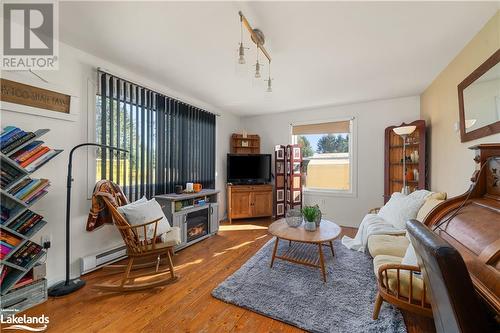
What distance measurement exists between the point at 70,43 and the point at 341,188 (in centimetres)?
458

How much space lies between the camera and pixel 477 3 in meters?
1.52

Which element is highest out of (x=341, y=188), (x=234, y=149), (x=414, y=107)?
(x=414, y=107)

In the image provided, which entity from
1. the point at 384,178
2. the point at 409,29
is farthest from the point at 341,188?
the point at 409,29

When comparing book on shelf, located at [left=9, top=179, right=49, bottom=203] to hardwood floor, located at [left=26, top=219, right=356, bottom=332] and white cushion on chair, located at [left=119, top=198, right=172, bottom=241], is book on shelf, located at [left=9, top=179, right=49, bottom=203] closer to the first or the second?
white cushion on chair, located at [left=119, top=198, right=172, bottom=241]

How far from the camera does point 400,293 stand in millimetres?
1377

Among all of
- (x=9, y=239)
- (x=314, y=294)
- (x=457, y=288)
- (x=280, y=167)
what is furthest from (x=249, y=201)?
(x=457, y=288)

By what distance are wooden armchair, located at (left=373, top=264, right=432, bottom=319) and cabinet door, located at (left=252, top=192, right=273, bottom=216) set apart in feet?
9.95

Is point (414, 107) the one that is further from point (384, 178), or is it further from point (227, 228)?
point (227, 228)

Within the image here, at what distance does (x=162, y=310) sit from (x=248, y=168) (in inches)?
125

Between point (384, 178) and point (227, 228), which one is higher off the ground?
point (384, 178)

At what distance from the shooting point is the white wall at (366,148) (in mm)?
3666

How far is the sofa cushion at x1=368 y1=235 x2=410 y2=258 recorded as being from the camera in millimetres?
1911

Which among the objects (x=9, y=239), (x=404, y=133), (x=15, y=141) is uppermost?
(x=404, y=133)

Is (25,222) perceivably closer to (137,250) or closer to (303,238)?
(137,250)
